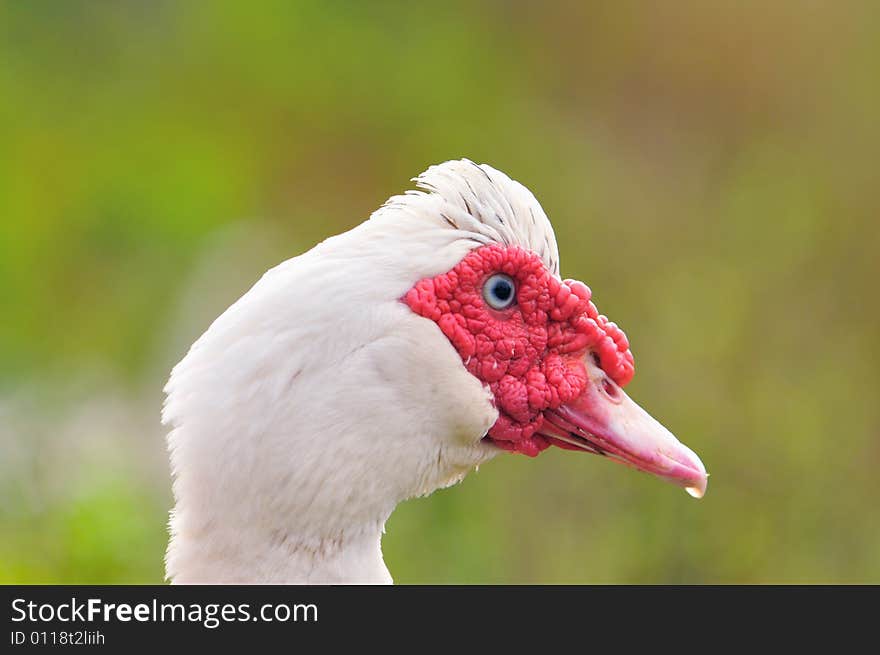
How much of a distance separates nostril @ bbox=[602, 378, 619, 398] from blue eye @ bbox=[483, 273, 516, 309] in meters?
0.31

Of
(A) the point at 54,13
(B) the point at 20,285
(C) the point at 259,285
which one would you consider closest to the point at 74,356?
(B) the point at 20,285

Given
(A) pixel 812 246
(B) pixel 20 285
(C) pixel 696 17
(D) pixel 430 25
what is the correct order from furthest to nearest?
(D) pixel 430 25
(C) pixel 696 17
(B) pixel 20 285
(A) pixel 812 246

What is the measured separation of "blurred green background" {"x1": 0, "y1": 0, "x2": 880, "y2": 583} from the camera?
5.63 m

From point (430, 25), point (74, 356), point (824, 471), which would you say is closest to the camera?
point (824, 471)

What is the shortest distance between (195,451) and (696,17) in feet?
20.4

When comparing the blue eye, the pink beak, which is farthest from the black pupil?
the pink beak

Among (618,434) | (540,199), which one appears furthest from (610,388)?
(540,199)

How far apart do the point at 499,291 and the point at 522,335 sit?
11 cm

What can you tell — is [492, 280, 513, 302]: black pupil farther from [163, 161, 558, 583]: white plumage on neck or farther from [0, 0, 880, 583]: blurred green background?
[0, 0, 880, 583]: blurred green background

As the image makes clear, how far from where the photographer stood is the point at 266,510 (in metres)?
2.68

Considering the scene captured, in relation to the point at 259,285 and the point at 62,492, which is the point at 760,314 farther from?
the point at 259,285

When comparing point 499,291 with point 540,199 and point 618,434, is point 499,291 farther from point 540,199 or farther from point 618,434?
point 540,199

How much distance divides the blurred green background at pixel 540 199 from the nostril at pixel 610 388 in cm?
264

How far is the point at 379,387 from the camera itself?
8.91 feet
